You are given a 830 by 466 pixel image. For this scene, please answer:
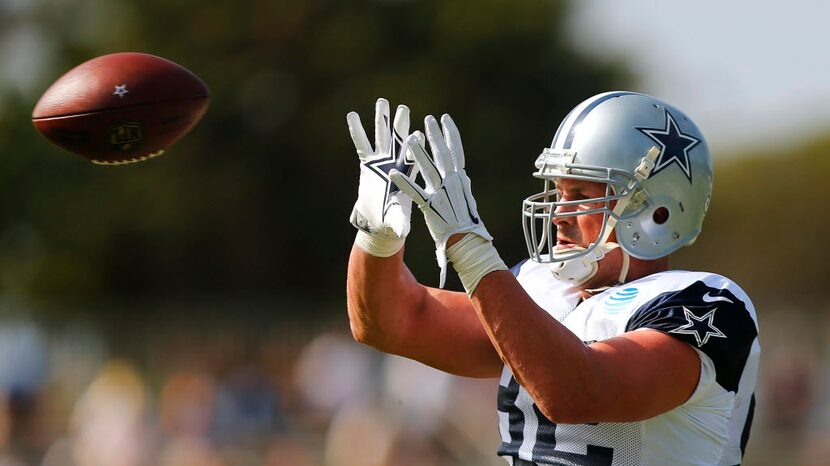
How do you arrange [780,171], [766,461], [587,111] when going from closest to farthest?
[587,111] → [766,461] → [780,171]

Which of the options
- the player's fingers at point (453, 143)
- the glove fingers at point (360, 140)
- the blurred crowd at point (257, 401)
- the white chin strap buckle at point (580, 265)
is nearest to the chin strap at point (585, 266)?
the white chin strap buckle at point (580, 265)

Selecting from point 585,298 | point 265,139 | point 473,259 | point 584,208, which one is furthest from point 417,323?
point 265,139

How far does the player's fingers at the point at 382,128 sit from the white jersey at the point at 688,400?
67cm

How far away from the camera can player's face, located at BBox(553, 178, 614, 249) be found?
334cm

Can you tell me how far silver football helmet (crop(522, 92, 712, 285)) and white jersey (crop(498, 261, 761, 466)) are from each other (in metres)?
0.12

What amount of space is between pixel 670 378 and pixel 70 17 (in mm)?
22744

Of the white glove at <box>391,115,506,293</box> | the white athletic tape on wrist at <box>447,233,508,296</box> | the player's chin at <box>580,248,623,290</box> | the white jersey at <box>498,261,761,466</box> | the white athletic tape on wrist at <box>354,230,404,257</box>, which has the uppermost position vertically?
the white glove at <box>391,115,506,293</box>

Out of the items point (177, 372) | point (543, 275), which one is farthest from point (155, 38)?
point (543, 275)

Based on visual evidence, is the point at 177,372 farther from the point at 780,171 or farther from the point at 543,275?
the point at 780,171

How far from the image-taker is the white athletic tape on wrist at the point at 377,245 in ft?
11.0

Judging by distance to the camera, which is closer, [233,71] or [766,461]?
[766,461]

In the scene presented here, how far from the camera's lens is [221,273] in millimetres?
22844

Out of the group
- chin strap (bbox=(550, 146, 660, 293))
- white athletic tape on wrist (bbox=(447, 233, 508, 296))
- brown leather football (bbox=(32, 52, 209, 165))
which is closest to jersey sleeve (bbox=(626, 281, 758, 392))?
chin strap (bbox=(550, 146, 660, 293))

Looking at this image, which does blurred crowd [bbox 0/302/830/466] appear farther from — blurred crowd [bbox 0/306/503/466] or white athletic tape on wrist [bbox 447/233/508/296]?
white athletic tape on wrist [bbox 447/233/508/296]
